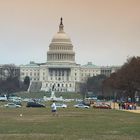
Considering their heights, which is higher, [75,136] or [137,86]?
[137,86]

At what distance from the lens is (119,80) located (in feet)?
367

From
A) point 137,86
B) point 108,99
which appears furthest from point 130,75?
point 108,99

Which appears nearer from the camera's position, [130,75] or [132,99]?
[130,75]

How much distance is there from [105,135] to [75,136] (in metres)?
1.68

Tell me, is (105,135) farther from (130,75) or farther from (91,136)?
(130,75)

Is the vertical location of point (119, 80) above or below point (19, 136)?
above

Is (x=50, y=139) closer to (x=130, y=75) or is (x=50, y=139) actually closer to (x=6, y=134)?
(x=6, y=134)

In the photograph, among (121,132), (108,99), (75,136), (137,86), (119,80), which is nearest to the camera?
(75,136)

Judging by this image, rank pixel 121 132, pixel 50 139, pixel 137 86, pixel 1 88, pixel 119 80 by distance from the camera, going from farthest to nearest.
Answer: pixel 1 88 < pixel 119 80 < pixel 137 86 < pixel 121 132 < pixel 50 139

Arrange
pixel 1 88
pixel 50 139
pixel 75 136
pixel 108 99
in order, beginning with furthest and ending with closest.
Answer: pixel 1 88
pixel 108 99
pixel 75 136
pixel 50 139

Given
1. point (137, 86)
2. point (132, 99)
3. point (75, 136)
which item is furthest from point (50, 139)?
point (132, 99)

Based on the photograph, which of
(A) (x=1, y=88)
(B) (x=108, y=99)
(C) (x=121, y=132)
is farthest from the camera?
(A) (x=1, y=88)

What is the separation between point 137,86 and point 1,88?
82651 mm

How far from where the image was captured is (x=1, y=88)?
183 metres
